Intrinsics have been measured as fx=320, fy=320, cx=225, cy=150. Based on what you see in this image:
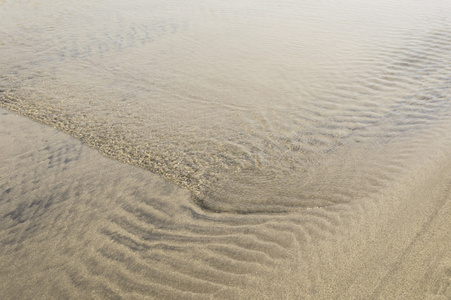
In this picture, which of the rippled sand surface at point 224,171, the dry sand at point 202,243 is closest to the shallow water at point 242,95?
the rippled sand surface at point 224,171

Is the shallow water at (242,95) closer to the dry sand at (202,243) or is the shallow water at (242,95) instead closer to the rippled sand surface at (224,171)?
the rippled sand surface at (224,171)

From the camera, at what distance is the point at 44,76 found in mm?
5973

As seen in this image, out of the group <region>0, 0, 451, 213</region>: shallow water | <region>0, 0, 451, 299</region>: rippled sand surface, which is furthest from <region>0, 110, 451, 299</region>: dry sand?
<region>0, 0, 451, 213</region>: shallow water

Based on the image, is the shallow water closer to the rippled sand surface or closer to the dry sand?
the rippled sand surface

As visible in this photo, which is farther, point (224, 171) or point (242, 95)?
point (242, 95)

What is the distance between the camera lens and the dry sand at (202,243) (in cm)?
229

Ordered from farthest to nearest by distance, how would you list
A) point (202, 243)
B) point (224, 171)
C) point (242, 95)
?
point (242, 95)
point (224, 171)
point (202, 243)

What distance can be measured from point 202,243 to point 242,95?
330 centimetres

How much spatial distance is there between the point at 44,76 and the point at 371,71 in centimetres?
636

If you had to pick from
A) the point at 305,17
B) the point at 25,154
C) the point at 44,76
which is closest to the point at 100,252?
the point at 25,154

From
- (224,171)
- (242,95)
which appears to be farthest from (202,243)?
(242,95)

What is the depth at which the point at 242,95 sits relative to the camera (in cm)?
545

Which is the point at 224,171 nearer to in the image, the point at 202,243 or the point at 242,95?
the point at 202,243

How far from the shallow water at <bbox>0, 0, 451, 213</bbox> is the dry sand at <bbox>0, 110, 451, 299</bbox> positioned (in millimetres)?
259
